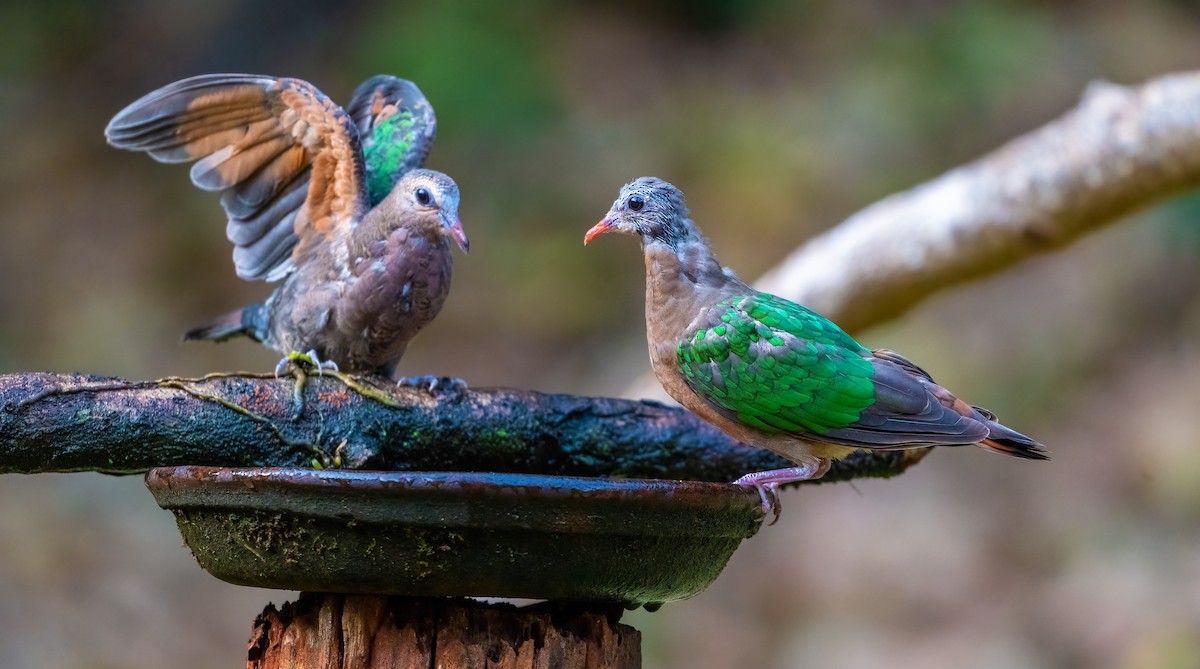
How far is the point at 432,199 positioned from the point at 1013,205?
2316mm

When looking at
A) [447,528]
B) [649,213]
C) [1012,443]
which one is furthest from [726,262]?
[447,528]

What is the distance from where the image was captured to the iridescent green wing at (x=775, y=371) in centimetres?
291

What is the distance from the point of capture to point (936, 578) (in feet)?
22.9

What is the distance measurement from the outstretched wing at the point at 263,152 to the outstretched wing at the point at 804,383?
135cm

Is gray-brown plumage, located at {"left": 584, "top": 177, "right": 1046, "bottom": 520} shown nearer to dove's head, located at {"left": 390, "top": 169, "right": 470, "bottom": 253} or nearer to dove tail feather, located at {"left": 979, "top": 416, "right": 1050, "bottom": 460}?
dove tail feather, located at {"left": 979, "top": 416, "right": 1050, "bottom": 460}

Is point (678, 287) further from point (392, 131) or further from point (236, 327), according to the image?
point (236, 327)

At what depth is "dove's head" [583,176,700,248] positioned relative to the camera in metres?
3.08

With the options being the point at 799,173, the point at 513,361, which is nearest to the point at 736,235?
the point at 799,173

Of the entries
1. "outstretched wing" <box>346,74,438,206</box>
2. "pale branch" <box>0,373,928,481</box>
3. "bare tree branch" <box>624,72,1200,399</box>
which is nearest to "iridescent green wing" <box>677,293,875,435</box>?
"pale branch" <box>0,373,928,481</box>

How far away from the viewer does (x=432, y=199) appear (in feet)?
11.3

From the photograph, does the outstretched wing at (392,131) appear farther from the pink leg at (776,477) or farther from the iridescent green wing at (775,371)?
the pink leg at (776,477)

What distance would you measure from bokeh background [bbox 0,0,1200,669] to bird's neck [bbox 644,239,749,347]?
13.5 ft

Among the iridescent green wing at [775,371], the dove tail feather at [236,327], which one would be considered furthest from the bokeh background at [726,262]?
the iridescent green wing at [775,371]

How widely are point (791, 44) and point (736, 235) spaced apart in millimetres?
1869
